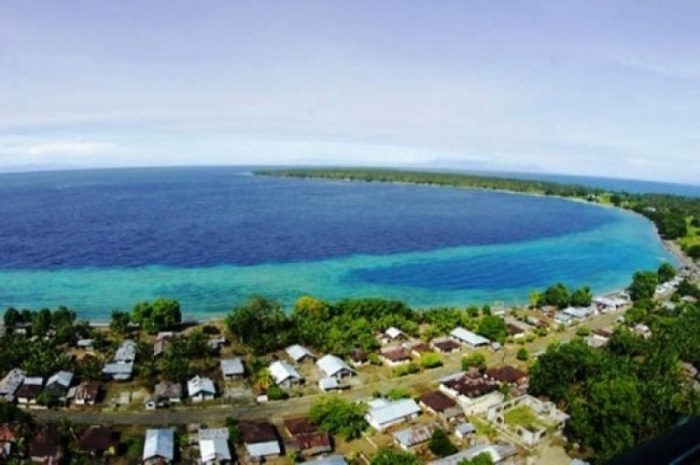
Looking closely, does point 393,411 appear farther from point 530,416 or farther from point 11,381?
point 11,381

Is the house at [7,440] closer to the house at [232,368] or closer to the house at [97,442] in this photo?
the house at [97,442]

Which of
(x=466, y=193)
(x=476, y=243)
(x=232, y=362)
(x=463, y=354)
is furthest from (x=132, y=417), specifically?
(x=466, y=193)

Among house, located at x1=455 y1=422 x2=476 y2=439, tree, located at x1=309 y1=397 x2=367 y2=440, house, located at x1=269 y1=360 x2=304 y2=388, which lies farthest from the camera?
house, located at x1=269 y1=360 x2=304 y2=388

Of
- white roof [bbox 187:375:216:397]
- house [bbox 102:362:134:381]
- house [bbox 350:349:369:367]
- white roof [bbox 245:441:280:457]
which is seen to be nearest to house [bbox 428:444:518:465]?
white roof [bbox 245:441:280:457]

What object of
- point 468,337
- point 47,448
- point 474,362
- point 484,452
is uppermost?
point 484,452

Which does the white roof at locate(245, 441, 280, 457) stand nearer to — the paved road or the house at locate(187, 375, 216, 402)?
the paved road

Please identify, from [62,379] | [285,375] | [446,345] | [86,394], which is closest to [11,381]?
[62,379]

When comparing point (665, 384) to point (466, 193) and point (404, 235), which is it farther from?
point (466, 193)
